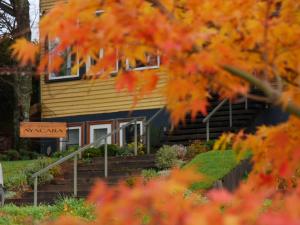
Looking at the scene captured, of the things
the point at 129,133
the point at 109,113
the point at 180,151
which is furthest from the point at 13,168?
the point at 180,151

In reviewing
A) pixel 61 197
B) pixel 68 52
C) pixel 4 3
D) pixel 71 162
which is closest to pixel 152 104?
pixel 71 162

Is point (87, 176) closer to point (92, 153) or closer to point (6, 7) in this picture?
point (92, 153)

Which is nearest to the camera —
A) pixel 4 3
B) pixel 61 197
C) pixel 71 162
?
pixel 61 197

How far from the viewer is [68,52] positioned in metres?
4.03

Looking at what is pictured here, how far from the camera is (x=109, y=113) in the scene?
65.7ft

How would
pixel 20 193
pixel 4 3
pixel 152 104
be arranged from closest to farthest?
pixel 20 193, pixel 152 104, pixel 4 3

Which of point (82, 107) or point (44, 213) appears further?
point (82, 107)

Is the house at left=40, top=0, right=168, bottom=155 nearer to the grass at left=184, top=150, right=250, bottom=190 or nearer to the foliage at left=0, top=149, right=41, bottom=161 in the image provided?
the foliage at left=0, top=149, right=41, bottom=161

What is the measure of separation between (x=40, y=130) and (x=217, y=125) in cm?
457

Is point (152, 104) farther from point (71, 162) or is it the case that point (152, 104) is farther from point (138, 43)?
point (138, 43)

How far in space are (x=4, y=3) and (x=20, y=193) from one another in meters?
13.2

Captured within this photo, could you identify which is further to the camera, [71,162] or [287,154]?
[71,162]

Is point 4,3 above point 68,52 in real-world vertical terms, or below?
above

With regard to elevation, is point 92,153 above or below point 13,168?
above
